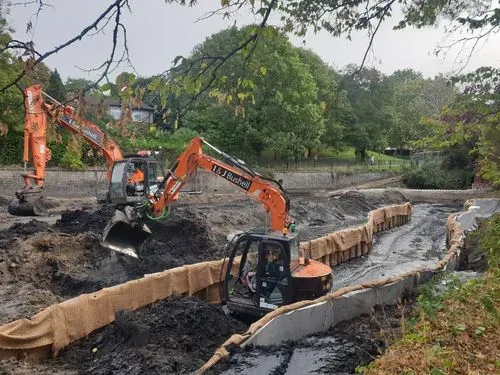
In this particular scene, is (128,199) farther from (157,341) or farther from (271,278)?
(157,341)

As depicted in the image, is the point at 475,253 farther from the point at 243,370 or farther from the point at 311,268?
the point at 243,370

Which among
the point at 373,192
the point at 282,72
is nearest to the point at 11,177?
the point at 282,72

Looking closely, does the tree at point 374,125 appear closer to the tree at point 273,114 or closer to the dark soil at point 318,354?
the tree at point 273,114

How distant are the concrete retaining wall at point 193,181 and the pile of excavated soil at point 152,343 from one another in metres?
8.48

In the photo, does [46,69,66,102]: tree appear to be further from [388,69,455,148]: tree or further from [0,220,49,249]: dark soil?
[388,69,455,148]: tree

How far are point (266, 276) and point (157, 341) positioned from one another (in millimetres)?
1970

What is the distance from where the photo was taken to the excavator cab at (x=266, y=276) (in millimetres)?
8398

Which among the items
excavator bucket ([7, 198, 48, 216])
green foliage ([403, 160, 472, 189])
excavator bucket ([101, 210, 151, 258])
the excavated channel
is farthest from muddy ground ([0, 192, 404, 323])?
green foliage ([403, 160, 472, 189])

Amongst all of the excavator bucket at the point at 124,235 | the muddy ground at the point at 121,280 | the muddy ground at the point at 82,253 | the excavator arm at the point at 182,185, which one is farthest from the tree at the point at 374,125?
the excavator bucket at the point at 124,235

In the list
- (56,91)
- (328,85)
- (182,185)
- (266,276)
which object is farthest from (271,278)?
(328,85)

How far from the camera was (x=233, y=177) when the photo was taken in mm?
11367

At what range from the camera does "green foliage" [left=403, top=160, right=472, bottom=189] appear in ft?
131

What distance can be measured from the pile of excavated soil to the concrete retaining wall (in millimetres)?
8481

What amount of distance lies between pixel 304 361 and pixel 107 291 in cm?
361
